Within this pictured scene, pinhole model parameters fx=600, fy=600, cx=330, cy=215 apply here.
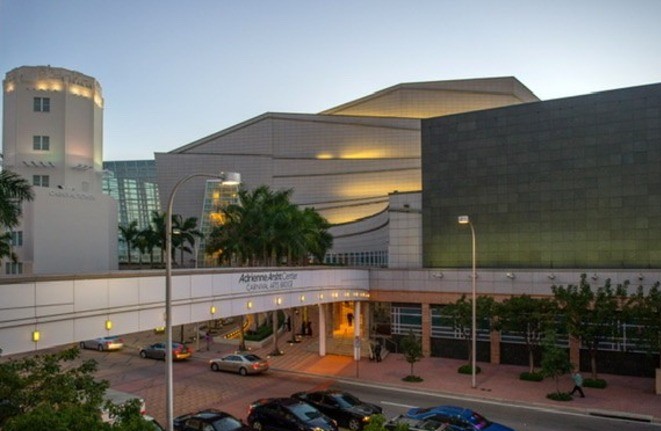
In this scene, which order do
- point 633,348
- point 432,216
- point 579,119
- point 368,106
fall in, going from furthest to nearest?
point 368,106, point 432,216, point 579,119, point 633,348

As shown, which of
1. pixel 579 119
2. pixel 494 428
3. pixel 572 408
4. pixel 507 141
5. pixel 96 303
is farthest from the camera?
pixel 507 141

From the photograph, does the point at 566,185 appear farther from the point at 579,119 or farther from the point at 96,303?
the point at 96,303

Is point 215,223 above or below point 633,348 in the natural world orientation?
above

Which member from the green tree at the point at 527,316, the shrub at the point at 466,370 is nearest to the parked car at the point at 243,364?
the shrub at the point at 466,370

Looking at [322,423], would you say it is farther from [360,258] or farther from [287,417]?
[360,258]

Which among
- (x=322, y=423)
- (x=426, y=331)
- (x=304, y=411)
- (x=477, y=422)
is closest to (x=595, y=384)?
(x=426, y=331)

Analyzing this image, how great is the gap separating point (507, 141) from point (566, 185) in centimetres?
558

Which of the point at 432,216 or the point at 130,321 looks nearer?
the point at 130,321

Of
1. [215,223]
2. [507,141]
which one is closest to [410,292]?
[507,141]

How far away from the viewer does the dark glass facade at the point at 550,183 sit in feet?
134

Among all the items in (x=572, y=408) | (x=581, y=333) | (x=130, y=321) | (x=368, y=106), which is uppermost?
(x=368, y=106)

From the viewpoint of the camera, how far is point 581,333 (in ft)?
110

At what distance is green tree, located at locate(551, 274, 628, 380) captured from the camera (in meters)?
33.2

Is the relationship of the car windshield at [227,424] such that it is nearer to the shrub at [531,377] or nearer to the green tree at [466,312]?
the green tree at [466,312]
